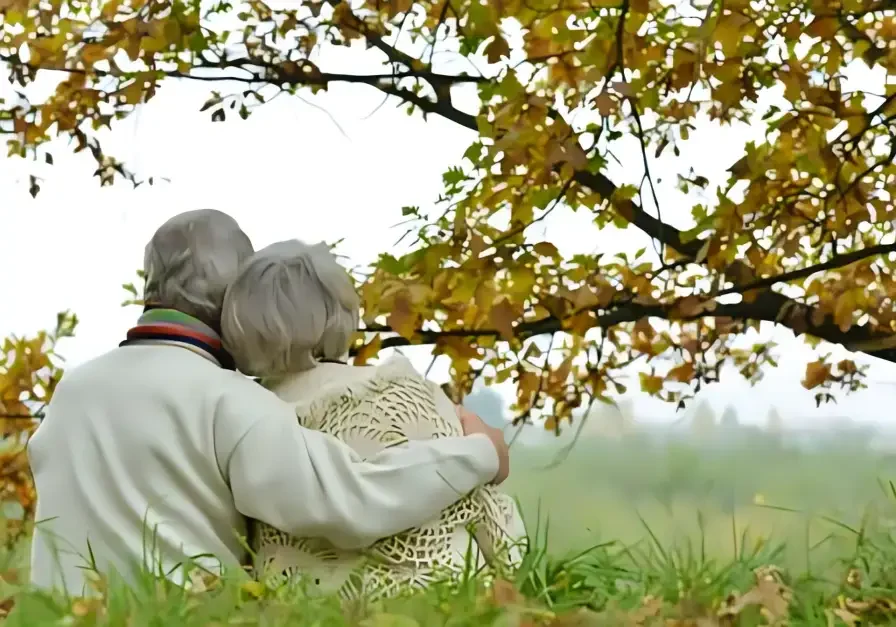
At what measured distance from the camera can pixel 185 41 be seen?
296 cm

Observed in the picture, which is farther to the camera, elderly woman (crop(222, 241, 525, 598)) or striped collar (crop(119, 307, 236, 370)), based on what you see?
striped collar (crop(119, 307, 236, 370))

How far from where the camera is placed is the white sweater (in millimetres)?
2129

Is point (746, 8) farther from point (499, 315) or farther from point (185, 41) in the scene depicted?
point (185, 41)

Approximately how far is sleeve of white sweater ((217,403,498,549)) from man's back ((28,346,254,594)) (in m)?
0.08

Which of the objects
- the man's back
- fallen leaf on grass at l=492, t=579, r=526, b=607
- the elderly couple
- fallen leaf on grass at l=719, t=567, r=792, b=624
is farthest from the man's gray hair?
fallen leaf on grass at l=719, t=567, r=792, b=624

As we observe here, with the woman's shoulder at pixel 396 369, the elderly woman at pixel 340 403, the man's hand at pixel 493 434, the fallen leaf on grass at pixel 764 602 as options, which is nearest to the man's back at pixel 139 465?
the elderly woman at pixel 340 403

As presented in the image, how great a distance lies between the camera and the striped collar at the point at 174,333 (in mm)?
2301

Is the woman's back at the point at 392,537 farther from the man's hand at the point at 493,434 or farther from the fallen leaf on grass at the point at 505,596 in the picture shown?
the fallen leaf on grass at the point at 505,596

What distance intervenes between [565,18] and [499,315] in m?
0.74

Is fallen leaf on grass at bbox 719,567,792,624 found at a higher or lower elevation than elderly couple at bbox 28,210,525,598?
lower

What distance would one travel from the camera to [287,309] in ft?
7.43

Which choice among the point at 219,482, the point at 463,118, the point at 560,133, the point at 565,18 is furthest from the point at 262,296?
the point at 463,118

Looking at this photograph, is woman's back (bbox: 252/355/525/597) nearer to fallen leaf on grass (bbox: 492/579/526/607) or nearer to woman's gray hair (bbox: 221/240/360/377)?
woman's gray hair (bbox: 221/240/360/377)

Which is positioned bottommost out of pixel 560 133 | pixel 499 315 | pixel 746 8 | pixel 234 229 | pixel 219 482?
pixel 219 482
